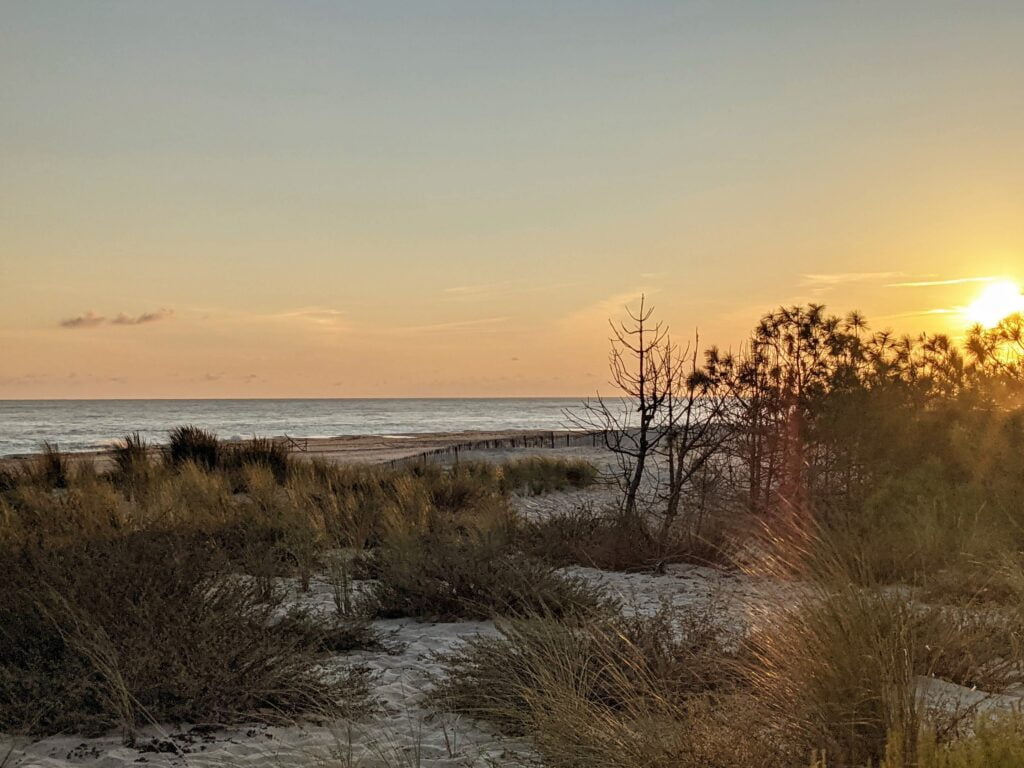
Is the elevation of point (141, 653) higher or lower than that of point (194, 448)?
lower

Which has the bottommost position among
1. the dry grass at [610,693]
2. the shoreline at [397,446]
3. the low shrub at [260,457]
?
the shoreline at [397,446]

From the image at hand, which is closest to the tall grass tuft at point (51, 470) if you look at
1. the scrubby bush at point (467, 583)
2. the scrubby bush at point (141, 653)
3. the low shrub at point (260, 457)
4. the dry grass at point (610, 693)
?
the low shrub at point (260, 457)

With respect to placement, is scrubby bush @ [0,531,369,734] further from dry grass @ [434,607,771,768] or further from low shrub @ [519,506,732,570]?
low shrub @ [519,506,732,570]

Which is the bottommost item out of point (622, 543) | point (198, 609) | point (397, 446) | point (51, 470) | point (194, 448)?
point (397, 446)

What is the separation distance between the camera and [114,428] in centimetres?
7050

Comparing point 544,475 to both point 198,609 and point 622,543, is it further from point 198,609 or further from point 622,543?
point 198,609

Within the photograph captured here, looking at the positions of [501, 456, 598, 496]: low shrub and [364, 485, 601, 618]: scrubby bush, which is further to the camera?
[501, 456, 598, 496]: low shrub

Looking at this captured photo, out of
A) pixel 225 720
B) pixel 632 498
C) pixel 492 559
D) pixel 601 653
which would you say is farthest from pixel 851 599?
pixel 632 498

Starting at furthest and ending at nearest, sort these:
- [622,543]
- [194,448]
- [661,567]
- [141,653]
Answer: [194,448] < [622,543] < [661,567] < [141,653]

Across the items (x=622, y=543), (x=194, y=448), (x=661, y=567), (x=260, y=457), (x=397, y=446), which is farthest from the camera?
(x=397, y=446)

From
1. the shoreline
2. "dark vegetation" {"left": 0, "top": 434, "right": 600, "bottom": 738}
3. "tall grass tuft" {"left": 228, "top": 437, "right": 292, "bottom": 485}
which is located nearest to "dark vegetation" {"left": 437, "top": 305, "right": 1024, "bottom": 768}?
"dark vegetation" {"left": 0, "top": 434, "right": 600, "bottom": 738}

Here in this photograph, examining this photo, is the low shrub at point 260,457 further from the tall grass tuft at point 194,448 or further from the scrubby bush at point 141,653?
the scrubby bush at point 141,653

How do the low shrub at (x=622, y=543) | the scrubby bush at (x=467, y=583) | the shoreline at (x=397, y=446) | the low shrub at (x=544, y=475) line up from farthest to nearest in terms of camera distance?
the shoreline at (x=397, y=446) < the low shrub at (x=544, y=475) < the low shrub at (x=622, y=543) < the scrubby bush at (x=467, y=583)

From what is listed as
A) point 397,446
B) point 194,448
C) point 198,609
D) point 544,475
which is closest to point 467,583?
point 198,609
